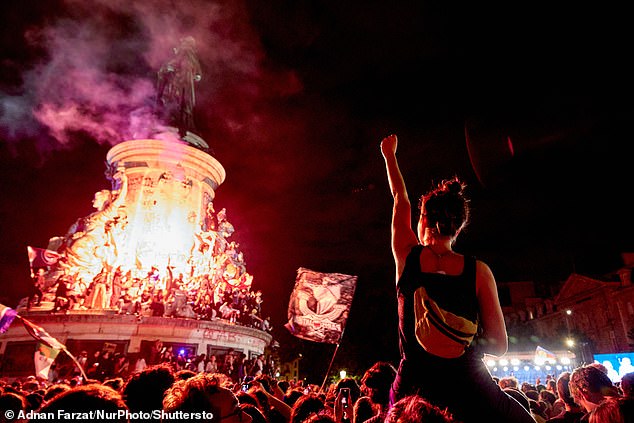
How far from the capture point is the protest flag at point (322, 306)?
7.47 meters

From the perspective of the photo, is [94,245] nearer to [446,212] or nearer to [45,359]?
[45,359]

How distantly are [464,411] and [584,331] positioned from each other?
5764 cm

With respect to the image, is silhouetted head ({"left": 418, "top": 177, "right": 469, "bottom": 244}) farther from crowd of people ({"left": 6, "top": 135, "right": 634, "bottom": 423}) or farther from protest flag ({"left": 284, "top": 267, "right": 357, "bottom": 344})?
protest flag ({"left": 284, "top": 267, "right": 357, "bottom": 344})

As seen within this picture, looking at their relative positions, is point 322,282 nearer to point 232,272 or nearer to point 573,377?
point 573,377

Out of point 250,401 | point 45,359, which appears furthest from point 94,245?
point 250,401

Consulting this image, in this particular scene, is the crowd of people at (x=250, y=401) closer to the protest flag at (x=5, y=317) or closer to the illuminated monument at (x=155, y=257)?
the protest flag at (x=5, y=317)

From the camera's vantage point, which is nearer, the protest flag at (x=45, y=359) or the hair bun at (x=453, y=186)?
the hair bun at (x=453, y=186)

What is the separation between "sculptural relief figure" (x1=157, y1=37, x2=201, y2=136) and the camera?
124 feet

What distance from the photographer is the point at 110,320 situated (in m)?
23.1

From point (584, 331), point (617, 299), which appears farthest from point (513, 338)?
point (617, 299)

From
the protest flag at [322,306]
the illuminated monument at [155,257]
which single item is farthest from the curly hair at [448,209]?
the illuminated monument at [155,257]

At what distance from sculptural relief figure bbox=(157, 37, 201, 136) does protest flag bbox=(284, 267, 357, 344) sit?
106ft

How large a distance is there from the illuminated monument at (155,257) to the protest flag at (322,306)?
756 inches

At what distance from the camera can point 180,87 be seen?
129 feet
